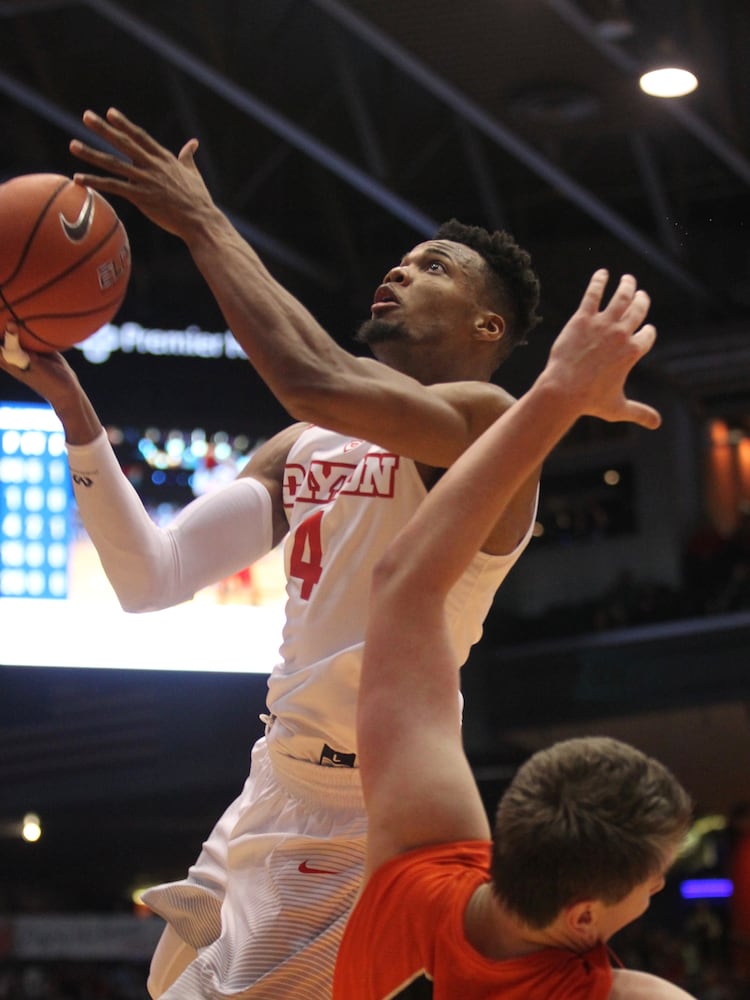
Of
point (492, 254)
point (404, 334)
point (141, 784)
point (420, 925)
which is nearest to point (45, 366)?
point (404, 334)

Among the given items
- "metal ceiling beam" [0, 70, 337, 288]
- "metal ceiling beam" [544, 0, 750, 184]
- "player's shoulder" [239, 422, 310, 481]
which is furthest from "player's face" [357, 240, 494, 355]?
"metal ceiling beam" [0, 70, 337, 288]

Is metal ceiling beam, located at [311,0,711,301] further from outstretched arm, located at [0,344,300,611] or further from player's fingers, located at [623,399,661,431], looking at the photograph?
player's fingers, located at [623,399,661,431]

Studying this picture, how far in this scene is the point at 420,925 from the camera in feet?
5.63

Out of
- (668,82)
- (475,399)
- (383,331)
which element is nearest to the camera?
(475,399)

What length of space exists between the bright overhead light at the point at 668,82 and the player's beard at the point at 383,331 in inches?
289

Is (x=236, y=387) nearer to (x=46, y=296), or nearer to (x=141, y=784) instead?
(x=141, y=784)

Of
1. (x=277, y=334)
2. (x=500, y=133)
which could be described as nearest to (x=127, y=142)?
(x=277, y=334)

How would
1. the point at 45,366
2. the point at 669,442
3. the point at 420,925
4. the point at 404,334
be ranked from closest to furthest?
the point at 420,925, the point at 45,366, the point at 404,334, the point at 669,442

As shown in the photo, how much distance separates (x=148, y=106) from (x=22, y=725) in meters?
5.31

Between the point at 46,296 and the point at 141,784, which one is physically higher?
the point at 46,296

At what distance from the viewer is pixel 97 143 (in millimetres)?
12539

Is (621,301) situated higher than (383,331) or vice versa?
(383,331)

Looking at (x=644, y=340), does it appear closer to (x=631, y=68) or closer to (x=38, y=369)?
(x=38, y=369)

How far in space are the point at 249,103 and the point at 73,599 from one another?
3798mm
